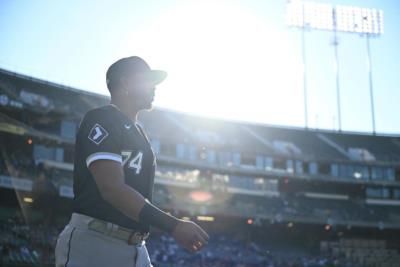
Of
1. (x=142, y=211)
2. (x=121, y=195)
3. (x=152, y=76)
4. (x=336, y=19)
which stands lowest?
(x=142, y=211)

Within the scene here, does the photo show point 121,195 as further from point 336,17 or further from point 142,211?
point 336,17

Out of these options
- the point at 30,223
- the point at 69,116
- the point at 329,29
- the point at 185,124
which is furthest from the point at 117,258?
the point at 329,29

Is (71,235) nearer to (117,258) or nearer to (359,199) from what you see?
(117,258)

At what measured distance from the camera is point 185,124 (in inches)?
1948

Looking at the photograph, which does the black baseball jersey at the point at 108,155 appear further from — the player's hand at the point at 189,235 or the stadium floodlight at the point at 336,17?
the stadium floodlight at the point at 336,17

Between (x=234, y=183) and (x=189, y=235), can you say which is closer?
(x=189, y=235)

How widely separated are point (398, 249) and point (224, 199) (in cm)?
1781

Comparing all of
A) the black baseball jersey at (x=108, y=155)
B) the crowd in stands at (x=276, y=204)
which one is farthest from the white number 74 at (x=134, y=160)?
the crowd in stands at (x=276, y=204)

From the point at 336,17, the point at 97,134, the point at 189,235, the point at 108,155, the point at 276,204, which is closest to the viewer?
the point at 189,235

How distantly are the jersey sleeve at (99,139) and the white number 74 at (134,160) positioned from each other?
0.41 ft

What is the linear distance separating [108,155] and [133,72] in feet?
2.66

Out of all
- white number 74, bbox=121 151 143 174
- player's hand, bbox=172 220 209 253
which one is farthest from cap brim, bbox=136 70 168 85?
player's hand, bbox=172 220 209 253

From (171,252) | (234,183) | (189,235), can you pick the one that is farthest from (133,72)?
(234,183)

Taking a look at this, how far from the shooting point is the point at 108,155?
3.33m
